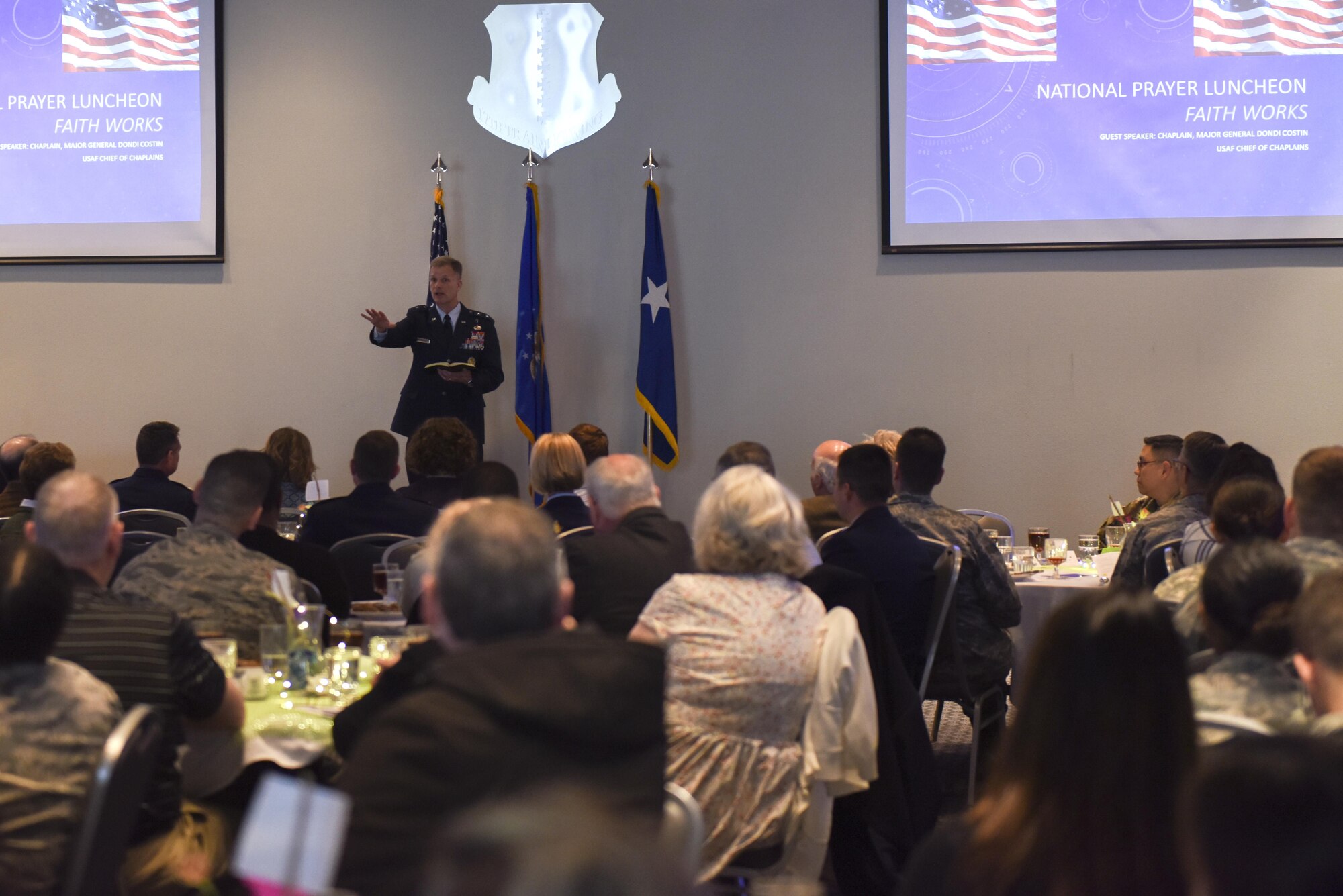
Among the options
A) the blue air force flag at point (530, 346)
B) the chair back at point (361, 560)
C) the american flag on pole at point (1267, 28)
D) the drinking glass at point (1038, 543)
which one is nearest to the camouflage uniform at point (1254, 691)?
the chair back at point (361, 560)

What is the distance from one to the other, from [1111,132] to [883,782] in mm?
5136

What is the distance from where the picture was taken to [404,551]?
4.36 metres

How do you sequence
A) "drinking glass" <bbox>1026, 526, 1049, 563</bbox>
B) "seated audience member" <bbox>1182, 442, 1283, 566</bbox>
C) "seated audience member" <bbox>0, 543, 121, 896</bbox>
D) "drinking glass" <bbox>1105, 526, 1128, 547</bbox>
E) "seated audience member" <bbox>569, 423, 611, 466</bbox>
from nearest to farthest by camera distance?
"seated audience member" <bbox>0, 543, 121, 896</bbox> < "seated audience member" <bbox>1182, 442, 1283, 566</bbox> < "drinking glass" <bbox>1026, 526, 1049, 563</bbox> < "seated audience member" <bbox>569, 423, 611, 466</bbox> < "drinking glass" <bbox>1105, 526, 1128, 547</bbox>

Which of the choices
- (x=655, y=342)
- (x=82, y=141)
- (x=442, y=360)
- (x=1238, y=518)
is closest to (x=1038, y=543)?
(x=1238, y=518)

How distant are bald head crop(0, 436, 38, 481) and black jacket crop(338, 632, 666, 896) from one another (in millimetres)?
5227

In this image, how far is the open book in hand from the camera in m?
7.05

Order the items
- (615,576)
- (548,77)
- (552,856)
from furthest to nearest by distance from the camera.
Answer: (548,77), (615,576), (552,856)

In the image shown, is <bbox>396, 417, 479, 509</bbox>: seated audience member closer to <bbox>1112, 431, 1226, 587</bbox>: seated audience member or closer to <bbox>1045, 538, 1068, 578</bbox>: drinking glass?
<bbox>1045, 538, 1068, 578</bbox>: drinking glass

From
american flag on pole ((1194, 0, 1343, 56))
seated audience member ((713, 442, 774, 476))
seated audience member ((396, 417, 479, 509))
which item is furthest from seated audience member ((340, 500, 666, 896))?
american flag on pole ((1194, 0, 1343, 56))

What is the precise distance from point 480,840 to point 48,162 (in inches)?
317

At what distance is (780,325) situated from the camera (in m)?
7.55

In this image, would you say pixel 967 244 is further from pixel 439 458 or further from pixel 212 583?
pixel 212 583

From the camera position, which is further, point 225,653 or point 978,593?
point 978,593

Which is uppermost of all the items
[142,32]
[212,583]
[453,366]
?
[142,32]
